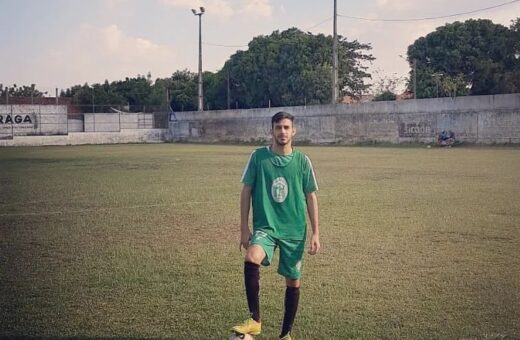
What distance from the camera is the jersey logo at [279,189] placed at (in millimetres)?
4516

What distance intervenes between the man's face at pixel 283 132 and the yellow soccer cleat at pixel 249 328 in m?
1.33

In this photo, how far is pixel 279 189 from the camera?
178 inches

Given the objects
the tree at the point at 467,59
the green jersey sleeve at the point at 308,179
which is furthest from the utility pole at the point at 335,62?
the green jersey sleeve at the point at 308,179

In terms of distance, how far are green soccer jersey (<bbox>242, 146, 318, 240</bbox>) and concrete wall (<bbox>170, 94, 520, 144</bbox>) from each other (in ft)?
105

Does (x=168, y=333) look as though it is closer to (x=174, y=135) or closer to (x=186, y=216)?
(x=186, y=216)

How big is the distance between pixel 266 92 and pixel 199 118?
11650mm

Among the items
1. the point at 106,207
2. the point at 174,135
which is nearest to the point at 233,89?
the point at 174,135

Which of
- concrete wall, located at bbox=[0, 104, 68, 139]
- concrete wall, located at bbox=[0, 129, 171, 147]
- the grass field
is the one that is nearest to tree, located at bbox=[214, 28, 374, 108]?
concrete wall, located at bbox=[0, 129, 171, 147]

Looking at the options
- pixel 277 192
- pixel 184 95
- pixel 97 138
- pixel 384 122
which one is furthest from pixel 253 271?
pixel 184 95

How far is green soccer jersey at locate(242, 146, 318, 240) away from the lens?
4.52 meters

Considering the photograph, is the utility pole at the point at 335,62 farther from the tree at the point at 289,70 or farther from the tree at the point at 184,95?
the tree at the point at 184,95

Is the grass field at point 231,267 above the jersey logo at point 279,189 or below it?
below

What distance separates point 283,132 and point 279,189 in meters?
0.43

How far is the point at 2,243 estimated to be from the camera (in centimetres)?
815
